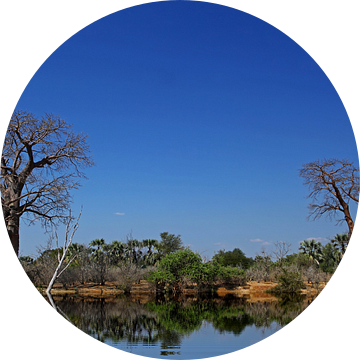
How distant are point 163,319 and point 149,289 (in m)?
11.9

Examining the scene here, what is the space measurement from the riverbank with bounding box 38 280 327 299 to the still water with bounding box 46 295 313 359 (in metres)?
6.53

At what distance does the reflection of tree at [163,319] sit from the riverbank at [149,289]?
629 cm

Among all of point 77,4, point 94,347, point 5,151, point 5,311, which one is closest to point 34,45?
point 77,4

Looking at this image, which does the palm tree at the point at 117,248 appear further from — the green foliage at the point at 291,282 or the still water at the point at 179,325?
the green foliage at the point at 291,282

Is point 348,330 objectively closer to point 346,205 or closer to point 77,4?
point 77,4

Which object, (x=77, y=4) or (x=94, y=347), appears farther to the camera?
(x=77, y=4)

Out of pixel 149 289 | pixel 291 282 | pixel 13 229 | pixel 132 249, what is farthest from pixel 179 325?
pixel 132 249

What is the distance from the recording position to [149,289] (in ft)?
87.6

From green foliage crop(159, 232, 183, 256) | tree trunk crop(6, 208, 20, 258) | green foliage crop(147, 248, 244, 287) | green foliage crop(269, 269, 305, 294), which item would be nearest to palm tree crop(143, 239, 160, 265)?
green foliage crop(159, 232, 183, 256)

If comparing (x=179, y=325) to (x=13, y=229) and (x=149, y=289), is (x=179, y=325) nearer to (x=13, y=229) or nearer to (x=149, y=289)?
(x=13, y=229)

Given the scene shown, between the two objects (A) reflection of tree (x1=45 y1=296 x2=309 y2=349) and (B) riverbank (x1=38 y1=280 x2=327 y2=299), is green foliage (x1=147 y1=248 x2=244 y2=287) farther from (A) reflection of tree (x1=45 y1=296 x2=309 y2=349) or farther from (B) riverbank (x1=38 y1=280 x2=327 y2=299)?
(A) reflection of tree (x1=45 y1=296 x2=309 y2=349)

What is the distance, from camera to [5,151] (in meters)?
11.1

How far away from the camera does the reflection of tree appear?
39.4 ft

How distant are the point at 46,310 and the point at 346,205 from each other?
522 inches
